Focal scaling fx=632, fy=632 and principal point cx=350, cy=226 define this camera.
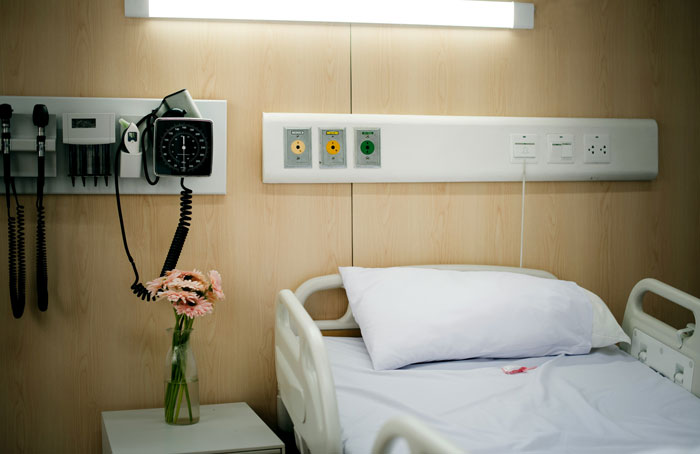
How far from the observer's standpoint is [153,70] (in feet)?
7.41

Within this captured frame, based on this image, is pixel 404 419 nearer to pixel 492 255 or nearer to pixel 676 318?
pixel 492 255

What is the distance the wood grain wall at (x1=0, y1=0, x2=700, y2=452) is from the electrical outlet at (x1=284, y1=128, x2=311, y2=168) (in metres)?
0.10

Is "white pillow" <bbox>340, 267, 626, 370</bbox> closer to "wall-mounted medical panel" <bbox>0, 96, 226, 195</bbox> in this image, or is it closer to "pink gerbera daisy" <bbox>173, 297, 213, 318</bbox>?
"pink gerbera daisy" <bbox>173, 297, 213, 318</bbox>

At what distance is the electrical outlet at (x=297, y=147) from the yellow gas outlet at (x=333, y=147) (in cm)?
7

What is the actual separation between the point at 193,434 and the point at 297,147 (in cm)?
104

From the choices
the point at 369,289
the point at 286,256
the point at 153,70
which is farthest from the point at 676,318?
the point at 153,70

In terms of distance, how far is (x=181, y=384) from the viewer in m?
2.05

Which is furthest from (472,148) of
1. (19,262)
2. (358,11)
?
(19,262)

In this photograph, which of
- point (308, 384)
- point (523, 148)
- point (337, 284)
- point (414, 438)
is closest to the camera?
point (414, 438)

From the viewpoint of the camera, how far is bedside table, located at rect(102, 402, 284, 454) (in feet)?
6.06

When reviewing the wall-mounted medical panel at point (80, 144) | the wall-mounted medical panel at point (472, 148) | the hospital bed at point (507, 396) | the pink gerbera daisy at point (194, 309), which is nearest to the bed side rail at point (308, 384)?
the hospital bed at point (507, 396)

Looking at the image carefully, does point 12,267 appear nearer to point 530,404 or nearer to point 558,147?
point 530,404

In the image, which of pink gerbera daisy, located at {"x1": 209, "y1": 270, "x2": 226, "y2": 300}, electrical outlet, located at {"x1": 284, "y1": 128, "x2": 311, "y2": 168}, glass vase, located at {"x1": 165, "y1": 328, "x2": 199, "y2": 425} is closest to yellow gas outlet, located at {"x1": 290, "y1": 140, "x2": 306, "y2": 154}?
electrical outlet, located at {"x1": 284, "y1": 128, "x2": 311, "y2": 168}

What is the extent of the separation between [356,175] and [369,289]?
0.45 meters
